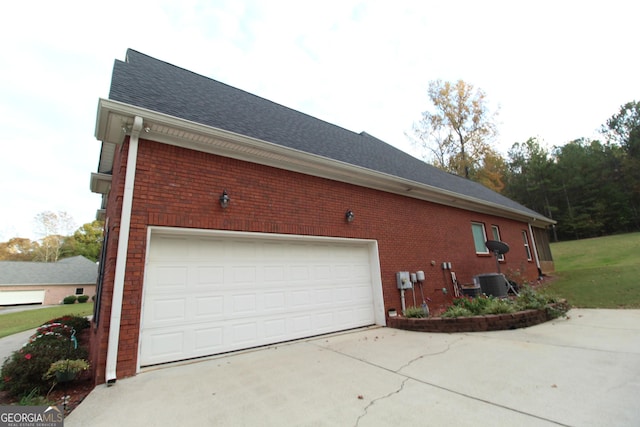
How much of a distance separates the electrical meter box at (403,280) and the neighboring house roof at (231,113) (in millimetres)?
2473

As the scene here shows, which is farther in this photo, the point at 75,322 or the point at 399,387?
the point at 75,322

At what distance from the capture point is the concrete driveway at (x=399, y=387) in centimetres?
255

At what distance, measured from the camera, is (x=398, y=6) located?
6.90 metres

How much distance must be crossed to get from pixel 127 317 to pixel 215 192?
2305mm

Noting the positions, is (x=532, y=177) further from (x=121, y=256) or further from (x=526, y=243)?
(x=121, y=256)

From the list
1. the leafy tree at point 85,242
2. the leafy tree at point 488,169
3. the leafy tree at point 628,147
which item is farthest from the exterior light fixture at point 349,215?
the leafy tree at point 85,242

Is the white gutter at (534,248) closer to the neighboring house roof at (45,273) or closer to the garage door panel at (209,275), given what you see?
the garage door panel at (209,275)

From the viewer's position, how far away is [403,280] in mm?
7391

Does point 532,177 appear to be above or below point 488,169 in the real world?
above

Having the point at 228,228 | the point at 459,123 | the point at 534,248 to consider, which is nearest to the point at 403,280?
the point at 228,228

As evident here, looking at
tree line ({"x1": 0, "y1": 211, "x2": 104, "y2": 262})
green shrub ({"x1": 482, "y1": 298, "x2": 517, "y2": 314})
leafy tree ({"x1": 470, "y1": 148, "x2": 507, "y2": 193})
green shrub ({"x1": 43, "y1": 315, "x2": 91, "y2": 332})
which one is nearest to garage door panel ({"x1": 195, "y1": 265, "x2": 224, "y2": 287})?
green shrub ({"x1": 43, "y1": 315, "x2": 91, "y2": 332})

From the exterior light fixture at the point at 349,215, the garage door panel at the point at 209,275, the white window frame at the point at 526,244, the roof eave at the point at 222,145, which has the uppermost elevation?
the roof eave at the point at 222,145

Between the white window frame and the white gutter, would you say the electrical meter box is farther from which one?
the white gutter

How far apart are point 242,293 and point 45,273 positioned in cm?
4382
